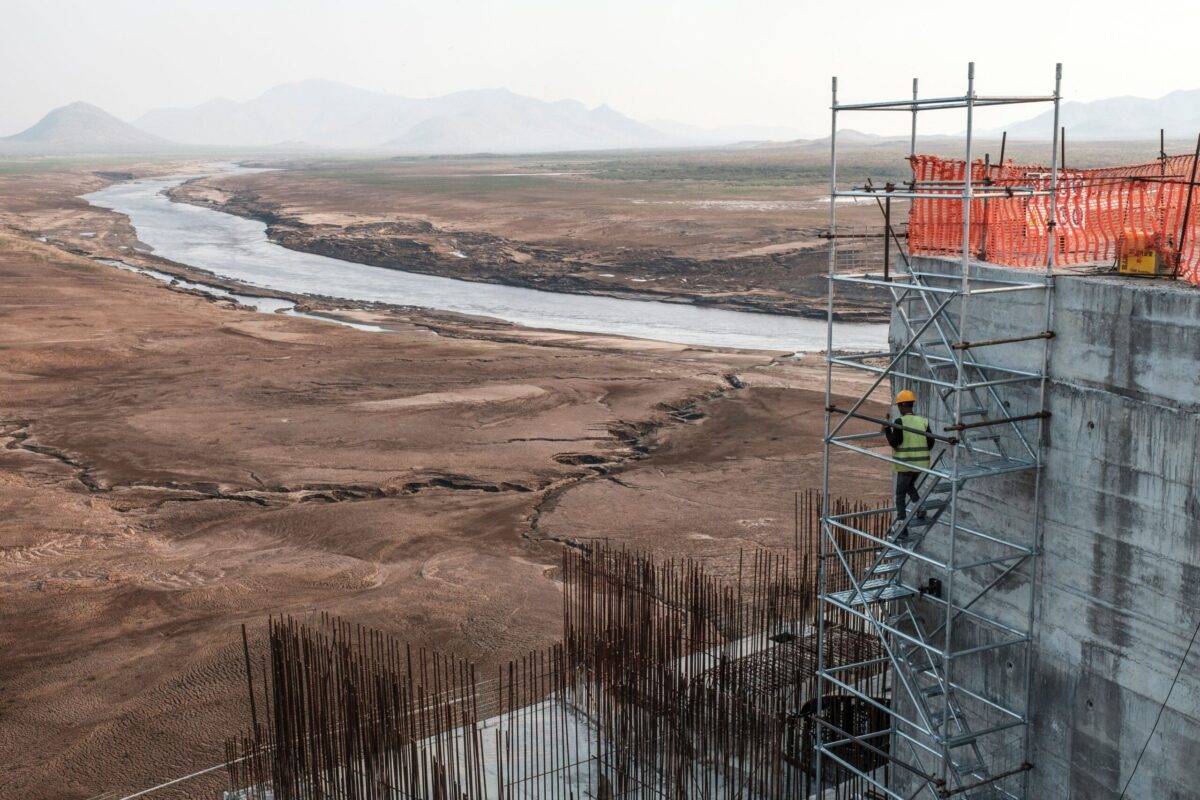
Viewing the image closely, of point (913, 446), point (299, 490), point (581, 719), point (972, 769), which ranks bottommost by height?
point (581, 719)

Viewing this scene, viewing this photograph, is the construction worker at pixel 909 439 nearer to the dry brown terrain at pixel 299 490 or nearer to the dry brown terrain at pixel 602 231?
the dry brown terrain at pixel 299 490

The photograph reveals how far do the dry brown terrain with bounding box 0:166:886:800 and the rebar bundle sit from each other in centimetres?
164

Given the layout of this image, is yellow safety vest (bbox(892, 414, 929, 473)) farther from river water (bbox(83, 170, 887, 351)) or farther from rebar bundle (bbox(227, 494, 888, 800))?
river water (bbox(83, 170, 887, 351))

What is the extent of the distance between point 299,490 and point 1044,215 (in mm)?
16067

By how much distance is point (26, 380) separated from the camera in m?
31.6

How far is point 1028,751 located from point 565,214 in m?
68.7

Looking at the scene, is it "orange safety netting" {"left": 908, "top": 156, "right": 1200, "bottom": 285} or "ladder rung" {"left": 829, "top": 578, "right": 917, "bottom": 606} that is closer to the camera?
"orange safety netting" {"left": 908, "top": 156, "right": 1200, "bottom": 285}

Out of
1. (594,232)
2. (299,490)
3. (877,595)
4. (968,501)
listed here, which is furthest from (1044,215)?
(594,232)

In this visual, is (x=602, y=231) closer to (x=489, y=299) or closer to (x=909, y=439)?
(x=489, y=299)

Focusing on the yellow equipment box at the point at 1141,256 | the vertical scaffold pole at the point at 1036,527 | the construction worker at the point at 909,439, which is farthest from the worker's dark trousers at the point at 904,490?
the yellow equipment box at the point at 1141,256

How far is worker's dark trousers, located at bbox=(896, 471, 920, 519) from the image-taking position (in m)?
10.7

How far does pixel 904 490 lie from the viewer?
10.8 meters

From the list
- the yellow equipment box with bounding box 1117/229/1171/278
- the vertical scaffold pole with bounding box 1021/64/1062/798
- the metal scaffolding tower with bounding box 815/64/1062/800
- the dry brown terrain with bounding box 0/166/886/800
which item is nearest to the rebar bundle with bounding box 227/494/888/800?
the metal scaffolding tower with bounding box 815/64/1062/800

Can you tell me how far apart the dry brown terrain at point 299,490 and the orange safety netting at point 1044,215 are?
863 centimetres
